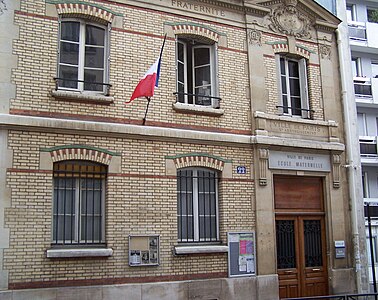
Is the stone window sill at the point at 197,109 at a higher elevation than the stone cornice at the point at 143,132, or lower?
higher

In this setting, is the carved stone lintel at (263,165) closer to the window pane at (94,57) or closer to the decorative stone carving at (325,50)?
the decorative stone carving at (325,50)

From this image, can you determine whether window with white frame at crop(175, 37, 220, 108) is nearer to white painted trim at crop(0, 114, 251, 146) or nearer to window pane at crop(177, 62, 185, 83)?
window pane at crop(177, 62, 185, 83)

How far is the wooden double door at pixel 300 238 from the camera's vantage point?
13000mm

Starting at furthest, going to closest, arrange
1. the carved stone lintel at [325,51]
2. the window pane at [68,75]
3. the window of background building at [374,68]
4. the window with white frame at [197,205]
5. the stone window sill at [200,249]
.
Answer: the window of background building at [374,68] < the carved stone lintel at [325,51] < the window with white frame at [197,205] < the stone window sill at [200,249] < the window pane at [68,75]

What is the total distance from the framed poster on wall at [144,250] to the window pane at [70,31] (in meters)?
4.72

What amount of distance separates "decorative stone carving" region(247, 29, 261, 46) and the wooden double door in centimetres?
372

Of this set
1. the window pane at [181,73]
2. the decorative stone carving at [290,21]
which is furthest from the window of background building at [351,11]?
the window pane at [181,73]

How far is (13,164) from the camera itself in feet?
33.4

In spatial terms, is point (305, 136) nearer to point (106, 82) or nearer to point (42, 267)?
point (106, 82)

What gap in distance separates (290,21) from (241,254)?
6808mm

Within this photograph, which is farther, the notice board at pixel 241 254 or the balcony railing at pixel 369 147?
the balcony railing at pixel 369 147

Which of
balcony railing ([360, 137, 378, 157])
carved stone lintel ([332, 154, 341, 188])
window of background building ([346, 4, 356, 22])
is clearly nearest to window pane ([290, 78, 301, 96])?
carved stone lintel ([332, 154, 341, 188])

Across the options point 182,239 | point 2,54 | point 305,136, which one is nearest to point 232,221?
point 182,239

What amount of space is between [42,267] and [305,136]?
25.4ft
